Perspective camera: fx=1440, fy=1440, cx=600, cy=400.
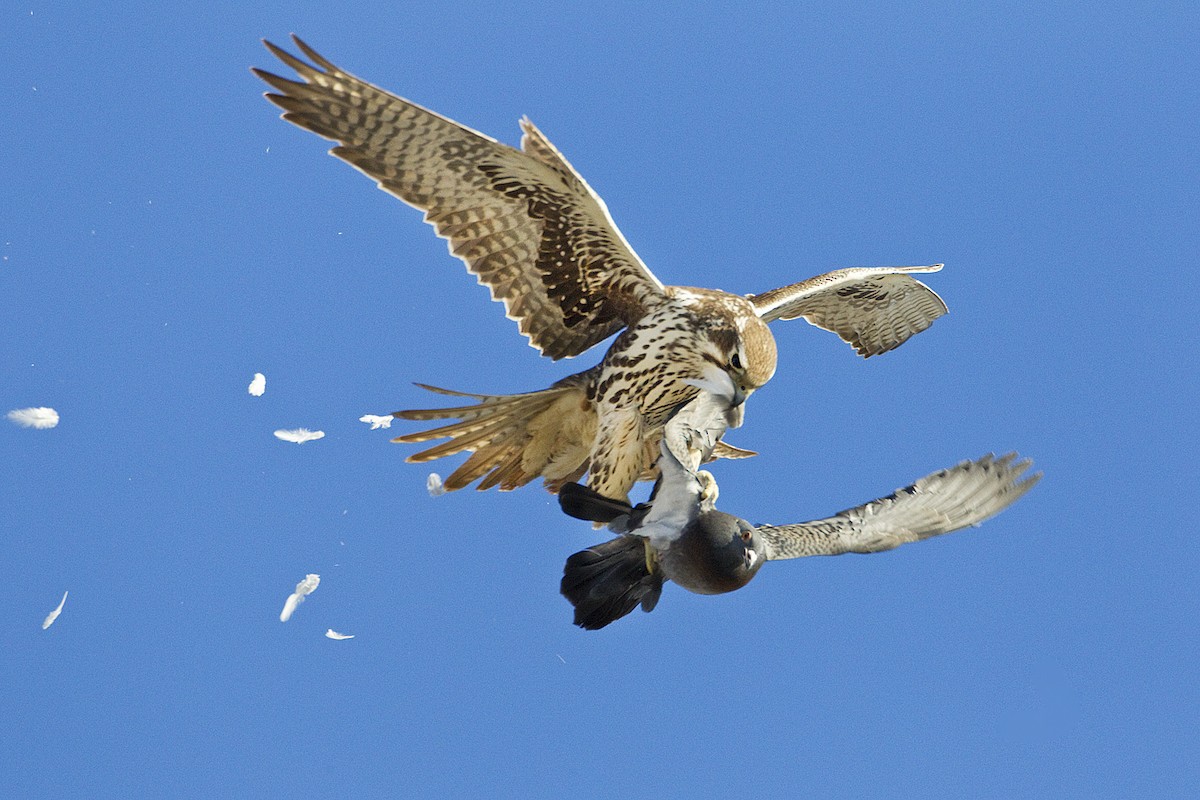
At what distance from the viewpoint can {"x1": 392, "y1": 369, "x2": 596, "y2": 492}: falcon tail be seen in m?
5.71

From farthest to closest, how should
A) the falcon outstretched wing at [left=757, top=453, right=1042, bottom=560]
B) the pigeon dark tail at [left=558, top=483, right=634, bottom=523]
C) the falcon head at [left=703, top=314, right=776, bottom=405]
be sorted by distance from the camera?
1. the falcon head at [left=703, top=314, right=776, bottom=405]
2. the pigeon dark tail at [left=558, top=483, right=634, bottom=523]
3. the falcon outstretched wing at [left=757, top=453, right=1042, bottom=560]

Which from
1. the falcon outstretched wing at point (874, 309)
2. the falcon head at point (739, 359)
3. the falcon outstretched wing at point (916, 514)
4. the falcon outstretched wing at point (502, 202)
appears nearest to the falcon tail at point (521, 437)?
the falcon outstretched wing at point (502, 202)

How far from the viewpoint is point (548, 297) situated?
233 inches

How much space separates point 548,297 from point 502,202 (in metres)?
0.48

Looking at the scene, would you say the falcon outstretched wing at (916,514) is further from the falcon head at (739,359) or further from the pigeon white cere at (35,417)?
the pigeon white cere at (35,417)

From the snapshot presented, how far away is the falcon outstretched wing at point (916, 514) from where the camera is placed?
480 centimetres

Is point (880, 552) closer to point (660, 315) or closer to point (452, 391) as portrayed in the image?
point (660, 315)

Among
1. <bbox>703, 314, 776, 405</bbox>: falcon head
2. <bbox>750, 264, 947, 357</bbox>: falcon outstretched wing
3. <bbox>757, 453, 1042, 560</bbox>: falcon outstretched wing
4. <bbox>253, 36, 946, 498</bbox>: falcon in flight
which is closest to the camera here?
<bbox>757, 453, 1042, 560</bbox>: falcon outstretched wing

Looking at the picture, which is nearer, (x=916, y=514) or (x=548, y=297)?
(x=916, y=514)

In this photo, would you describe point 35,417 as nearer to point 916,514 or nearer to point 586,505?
point 586,505

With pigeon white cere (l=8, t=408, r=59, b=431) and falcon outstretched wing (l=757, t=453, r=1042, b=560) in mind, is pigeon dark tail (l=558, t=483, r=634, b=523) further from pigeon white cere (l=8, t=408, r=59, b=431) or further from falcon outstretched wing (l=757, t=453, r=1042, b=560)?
pigeon white cere (l=8, t=408, r=59, b=431)

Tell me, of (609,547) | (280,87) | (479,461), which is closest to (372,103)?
(280,87)

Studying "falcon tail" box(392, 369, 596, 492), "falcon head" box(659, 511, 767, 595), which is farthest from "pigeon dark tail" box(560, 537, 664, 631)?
"falcon tail" box(392, 369, 596, 492)

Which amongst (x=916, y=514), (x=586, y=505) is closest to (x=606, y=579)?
(x=586, y=505)
